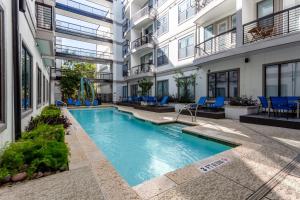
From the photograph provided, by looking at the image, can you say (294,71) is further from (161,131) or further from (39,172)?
(39,172)

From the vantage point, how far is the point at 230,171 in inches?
118

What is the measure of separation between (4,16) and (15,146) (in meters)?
2.41

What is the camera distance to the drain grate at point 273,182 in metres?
2.31

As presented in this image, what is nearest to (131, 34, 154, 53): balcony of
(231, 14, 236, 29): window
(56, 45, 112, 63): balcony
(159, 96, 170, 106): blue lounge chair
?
(56, 45, 112, 63): balcony

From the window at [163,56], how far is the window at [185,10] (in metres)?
3.01

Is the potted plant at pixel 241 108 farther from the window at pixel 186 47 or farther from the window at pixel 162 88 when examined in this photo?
the window at pixel 162 88

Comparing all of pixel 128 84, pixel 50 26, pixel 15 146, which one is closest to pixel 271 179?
pixel 15 146

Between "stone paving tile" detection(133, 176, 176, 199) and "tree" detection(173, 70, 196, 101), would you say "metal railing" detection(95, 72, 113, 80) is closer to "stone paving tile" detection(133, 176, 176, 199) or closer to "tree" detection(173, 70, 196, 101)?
"tree" detection(173, 70, 196, 101)

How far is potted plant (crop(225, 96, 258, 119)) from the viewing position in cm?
869

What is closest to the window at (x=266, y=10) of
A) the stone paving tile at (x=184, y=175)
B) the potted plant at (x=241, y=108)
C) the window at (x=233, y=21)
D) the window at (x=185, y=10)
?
the window at (x=233, y=21)

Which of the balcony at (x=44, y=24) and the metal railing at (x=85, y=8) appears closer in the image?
the balcony at (x=44, y=24)

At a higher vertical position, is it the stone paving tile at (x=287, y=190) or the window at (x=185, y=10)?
the window at (x=185, y=10)

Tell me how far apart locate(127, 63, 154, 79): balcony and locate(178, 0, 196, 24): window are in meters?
5.86

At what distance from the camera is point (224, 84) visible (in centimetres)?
1145
